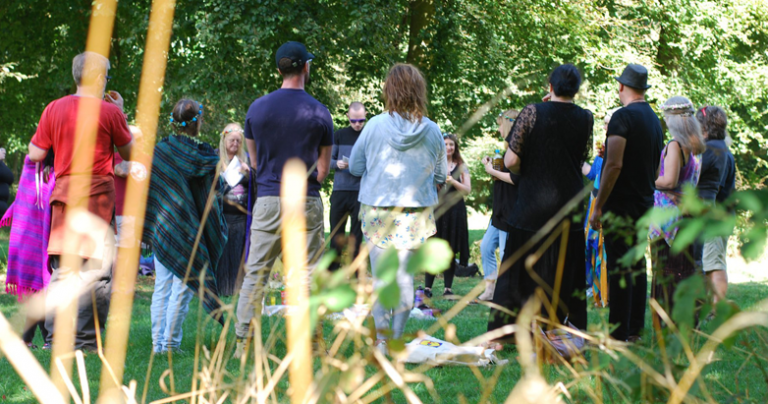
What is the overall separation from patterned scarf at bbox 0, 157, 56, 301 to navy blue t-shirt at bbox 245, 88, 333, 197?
1.60 m

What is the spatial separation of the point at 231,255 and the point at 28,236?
10.4 feet

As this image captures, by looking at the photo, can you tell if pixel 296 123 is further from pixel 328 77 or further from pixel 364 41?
pixel 328 77

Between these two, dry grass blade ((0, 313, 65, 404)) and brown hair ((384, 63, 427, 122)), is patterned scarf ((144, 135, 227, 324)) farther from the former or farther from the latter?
dry grass blade ((0, 313, 65, 404))

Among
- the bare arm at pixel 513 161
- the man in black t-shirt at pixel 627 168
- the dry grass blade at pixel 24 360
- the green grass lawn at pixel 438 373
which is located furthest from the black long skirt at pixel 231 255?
the dry grass blade at pixel 24 360

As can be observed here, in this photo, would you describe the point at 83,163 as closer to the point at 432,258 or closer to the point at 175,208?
the point at 175,208

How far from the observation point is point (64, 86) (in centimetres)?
1460

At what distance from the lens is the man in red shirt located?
4.72 metres

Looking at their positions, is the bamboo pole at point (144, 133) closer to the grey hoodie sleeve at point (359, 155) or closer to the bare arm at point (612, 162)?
the grey hoodie sleeve at point (359, 155)

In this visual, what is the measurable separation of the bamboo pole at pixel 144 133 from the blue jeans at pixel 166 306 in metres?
0.24

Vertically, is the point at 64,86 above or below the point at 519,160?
above

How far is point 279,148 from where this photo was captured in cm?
468

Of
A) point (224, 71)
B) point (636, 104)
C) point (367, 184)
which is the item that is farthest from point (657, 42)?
point (367, 184)

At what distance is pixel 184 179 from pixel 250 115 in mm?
813

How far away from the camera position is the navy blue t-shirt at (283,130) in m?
4.66
